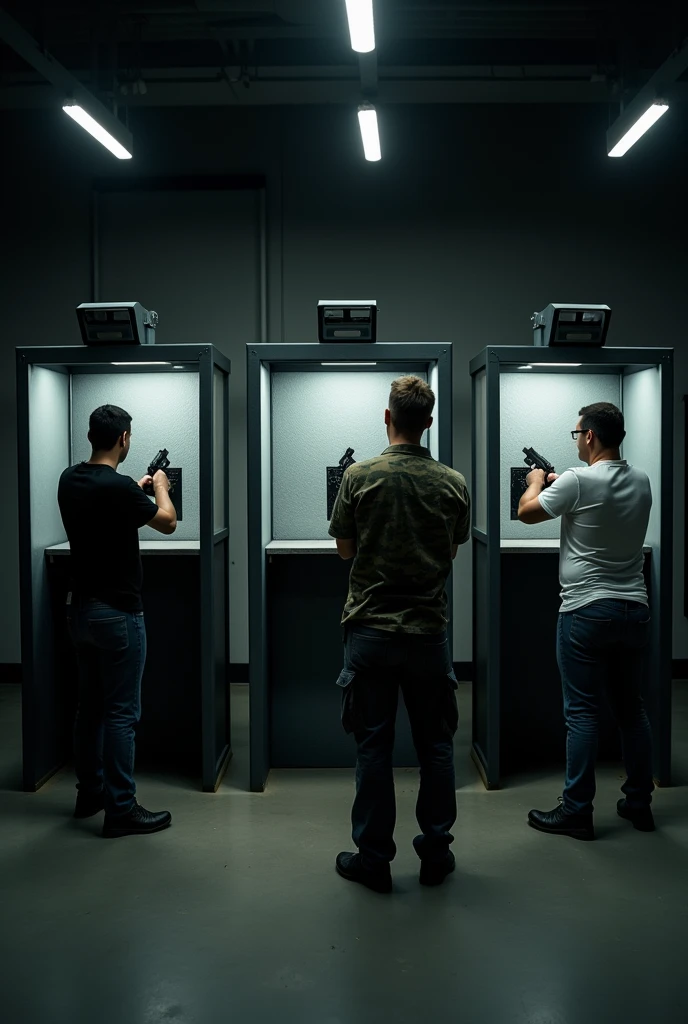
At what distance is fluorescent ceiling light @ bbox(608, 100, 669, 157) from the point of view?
3.89 meters

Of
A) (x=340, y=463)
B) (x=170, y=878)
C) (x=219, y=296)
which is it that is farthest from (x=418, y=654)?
(x=219, y=296)

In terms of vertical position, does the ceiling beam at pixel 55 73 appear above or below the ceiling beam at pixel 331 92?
below

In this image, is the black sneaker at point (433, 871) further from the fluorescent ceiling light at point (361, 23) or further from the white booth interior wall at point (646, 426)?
the fluorescent ceiling light at point (361, 23)

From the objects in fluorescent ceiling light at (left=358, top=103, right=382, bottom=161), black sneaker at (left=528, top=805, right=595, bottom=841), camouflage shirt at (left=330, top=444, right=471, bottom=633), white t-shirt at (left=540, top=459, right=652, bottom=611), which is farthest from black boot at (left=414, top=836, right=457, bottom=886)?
fluorescent ceiling light at (left=358, top=103, right=382, bottom=161)

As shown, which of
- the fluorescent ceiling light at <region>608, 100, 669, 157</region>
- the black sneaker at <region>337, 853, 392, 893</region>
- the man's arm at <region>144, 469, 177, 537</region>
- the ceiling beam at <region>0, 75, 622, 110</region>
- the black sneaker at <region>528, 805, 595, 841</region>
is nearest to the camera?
the black sneaker at <region>337, 853, 392, 893</region>

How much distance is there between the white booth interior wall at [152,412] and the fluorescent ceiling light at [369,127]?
5.56 feet

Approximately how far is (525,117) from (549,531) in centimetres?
315

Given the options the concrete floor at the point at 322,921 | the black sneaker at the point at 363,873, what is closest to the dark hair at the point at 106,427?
the concrete floor at the point at 322,921

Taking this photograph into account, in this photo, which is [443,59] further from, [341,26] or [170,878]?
[170,878]

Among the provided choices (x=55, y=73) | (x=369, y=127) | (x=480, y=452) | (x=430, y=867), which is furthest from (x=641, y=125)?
(x=430, y=867)

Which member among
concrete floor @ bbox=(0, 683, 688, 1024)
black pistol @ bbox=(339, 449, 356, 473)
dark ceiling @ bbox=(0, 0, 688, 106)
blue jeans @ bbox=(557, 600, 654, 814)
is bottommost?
concrete floor @ bbox=(0, 683, 688, 1024)

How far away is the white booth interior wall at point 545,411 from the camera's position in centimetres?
397

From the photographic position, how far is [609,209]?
5.43 m

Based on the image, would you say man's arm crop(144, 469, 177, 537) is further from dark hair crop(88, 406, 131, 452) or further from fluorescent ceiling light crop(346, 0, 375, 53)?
fluorescent ceiling light crop(346, 0, 375, 53)
